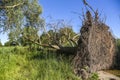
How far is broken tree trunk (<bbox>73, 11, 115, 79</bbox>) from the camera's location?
10273 mm

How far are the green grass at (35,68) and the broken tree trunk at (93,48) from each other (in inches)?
19.5

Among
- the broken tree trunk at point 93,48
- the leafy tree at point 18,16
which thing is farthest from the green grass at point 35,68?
the leafy tree at point 18,16

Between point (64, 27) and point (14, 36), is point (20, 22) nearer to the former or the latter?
point (14, 36)

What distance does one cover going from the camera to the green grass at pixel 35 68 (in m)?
8.80

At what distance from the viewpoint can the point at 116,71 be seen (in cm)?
1113

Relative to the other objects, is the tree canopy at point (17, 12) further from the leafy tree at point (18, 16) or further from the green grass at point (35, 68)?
the green grass at point (35, 68)

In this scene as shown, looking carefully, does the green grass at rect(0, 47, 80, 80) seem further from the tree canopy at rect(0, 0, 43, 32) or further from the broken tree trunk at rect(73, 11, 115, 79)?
the tree canopy at rect(0, 0, 43, 32)

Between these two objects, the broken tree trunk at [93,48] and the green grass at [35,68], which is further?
the broken tree trunk at [93,48]

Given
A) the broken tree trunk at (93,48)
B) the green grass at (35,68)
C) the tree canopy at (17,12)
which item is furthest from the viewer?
the tree canopy at (17,12)

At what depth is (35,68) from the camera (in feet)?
32.1

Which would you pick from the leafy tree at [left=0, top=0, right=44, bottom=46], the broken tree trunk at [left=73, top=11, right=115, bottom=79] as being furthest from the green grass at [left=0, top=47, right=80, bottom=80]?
the leafy tree at [left=0, top=0, right=44, bottom=46]

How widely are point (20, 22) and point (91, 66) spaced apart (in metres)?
20.6

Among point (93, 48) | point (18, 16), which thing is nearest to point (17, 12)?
point (18, 16)

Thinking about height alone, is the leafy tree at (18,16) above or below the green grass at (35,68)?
above
